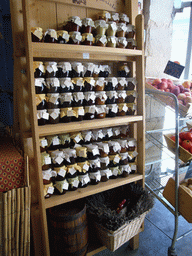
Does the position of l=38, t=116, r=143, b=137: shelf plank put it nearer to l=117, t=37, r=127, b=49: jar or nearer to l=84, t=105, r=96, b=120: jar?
l=84, t=105, r=96, b=120: jar

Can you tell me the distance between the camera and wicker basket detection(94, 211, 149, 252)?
1.40 m

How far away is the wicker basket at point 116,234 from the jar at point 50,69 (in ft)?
3.54

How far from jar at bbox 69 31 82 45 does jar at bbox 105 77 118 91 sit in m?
0.35

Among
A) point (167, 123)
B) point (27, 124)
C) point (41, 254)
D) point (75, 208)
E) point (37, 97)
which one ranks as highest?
point (37, 97)

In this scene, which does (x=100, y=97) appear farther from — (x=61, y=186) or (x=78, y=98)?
(x=61, y=186)

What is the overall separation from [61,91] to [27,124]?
13.2 inches

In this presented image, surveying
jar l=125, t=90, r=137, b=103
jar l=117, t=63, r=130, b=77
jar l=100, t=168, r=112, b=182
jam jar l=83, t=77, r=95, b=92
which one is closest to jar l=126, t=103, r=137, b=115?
jar l=125, t=90, r=137, b=103

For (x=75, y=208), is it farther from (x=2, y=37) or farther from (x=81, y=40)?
(x=2, y=37)

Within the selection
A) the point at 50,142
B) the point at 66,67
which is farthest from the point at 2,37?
the point at 50,142

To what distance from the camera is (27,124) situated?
1443 mm

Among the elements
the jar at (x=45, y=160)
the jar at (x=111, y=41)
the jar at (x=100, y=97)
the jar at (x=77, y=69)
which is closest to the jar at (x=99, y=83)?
the jar at (x=100, y=97)

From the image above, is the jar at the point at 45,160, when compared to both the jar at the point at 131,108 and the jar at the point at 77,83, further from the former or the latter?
the jar at the point at 131,108

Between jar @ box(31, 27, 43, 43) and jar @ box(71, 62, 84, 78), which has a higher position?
jar @ box(31, 27, 43, 43)

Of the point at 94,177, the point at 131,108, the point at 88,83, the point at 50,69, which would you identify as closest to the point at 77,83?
the point at 88,83
